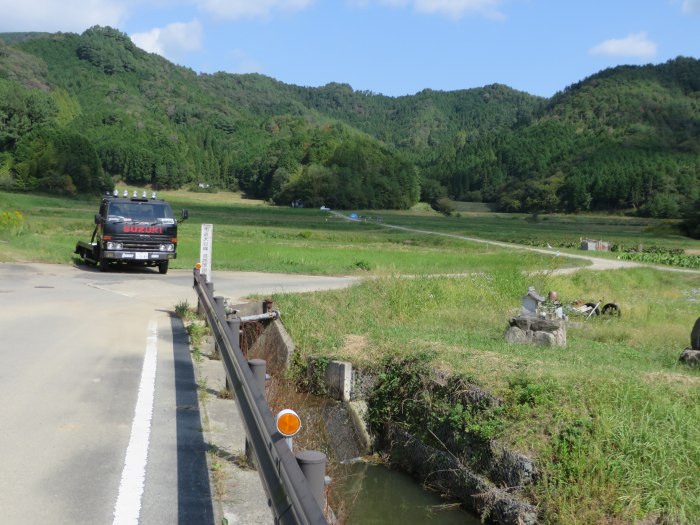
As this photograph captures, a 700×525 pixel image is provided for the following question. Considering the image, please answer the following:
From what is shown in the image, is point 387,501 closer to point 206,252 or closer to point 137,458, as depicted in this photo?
point 137,458

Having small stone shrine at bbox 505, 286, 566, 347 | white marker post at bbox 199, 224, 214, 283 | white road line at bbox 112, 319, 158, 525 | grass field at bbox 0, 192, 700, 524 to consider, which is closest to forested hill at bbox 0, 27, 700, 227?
grass field at bbox 0, 192, 700, 524

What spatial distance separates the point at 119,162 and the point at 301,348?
497ft

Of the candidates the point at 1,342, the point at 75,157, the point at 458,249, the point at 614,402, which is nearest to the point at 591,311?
the point at 614,402

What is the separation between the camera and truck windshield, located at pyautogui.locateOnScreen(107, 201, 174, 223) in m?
22.3

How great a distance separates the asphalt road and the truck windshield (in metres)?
8.05

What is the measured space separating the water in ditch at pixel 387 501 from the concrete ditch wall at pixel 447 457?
6.7 inches

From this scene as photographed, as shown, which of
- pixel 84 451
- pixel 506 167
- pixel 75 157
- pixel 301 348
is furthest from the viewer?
pixel 506 167

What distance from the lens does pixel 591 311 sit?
1797cm

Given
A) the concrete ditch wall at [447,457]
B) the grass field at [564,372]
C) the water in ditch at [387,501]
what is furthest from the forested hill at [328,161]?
the water in ditch at [387,501]

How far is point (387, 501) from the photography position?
761cm

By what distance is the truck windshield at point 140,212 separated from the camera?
22.3 meters

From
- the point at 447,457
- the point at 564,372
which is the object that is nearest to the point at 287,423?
the point at 447,457

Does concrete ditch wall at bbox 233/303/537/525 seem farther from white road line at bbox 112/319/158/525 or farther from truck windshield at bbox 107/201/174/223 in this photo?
truck windshield at bbox 107/201/174/223

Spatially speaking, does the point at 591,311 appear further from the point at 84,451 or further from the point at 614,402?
the point at 84,451
